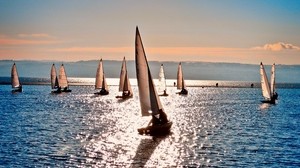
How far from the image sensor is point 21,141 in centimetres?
6172

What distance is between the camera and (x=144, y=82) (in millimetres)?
69562

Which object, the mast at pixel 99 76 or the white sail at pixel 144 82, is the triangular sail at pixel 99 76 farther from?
the white sail at pixel 144 82

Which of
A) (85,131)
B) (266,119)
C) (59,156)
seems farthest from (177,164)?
(266,119)

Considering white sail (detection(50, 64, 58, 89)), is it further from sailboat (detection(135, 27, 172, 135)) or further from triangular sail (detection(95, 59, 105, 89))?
sailboat (detection(135, 27, 172, 135))

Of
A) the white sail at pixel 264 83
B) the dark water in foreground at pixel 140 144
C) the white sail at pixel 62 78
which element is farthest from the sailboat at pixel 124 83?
the dark water in foreground at pixel 140 144

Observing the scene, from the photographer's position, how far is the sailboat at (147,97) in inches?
2675

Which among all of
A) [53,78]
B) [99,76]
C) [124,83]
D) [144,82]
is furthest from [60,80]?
[144,82]

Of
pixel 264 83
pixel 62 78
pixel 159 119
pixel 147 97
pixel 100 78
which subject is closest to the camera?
pixel 159 119

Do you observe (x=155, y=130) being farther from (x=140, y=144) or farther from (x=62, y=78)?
(x=62, y=78)

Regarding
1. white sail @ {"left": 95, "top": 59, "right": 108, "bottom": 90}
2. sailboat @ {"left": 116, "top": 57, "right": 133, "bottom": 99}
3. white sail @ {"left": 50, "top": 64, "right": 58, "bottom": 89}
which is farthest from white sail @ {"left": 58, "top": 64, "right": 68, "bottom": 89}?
sailboat @ {"left": 116, "top": 57, "right": 133, "bottom": 99}

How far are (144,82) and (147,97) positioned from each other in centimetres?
235

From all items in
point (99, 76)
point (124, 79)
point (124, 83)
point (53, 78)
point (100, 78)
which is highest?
point (99, 76)

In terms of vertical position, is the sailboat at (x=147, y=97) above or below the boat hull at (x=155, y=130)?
above

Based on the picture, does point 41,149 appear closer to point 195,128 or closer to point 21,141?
point 21,141
